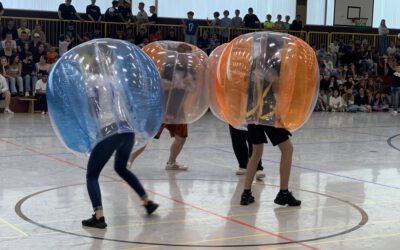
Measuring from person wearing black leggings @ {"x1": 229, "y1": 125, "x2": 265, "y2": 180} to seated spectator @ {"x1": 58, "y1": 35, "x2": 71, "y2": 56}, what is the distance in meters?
12.3

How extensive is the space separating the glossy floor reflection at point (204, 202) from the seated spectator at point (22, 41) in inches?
293

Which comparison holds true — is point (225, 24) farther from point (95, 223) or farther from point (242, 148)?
point (95, 223)

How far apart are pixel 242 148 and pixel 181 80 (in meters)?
1.70

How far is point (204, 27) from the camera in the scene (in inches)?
957

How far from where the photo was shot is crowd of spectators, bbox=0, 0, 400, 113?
19.0 m

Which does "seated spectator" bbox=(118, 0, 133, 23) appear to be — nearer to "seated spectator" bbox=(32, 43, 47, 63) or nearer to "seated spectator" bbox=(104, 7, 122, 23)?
"seated spectator" bbox=(104, 7, 122, 23)

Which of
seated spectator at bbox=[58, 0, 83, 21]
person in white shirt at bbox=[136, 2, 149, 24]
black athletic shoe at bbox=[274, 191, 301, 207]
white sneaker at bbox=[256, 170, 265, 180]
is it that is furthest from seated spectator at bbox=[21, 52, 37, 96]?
black athletic shoe at bbox=[274, 191, 301, 207]

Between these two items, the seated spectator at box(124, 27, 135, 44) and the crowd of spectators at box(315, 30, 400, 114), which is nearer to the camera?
the seated spectator at box(124, 27, 135, 44)

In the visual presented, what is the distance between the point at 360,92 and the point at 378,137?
353 inches

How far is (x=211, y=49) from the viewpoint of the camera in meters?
22.7

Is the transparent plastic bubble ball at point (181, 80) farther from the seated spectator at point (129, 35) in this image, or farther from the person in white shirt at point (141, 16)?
the person in white shirt at point (141, 16)

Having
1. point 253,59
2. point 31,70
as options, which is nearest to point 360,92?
point 31,70

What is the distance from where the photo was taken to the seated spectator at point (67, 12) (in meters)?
21.7

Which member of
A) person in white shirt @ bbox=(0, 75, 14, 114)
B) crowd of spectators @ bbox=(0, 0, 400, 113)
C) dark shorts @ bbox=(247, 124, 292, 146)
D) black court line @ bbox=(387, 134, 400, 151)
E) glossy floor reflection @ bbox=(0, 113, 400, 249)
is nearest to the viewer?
glossy floor reflection @ bbox=(0, 113, 400, 249)
